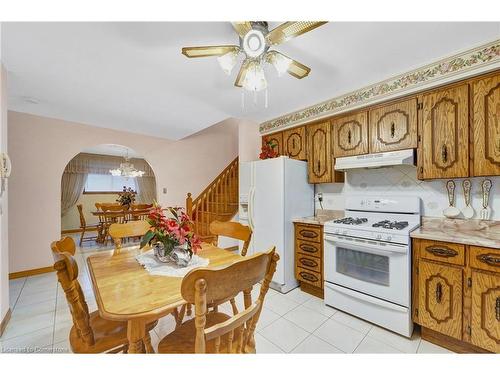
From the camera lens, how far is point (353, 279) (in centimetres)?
206

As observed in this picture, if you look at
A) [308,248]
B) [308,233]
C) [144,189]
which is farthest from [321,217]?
[144,189]

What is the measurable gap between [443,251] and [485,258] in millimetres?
213

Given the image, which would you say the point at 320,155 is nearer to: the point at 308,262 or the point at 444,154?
the point at 444,154

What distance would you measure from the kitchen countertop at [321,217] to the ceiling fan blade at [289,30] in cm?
178

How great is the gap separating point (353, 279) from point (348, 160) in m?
1.23

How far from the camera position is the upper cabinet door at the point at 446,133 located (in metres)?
1.81

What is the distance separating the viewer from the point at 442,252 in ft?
5.36

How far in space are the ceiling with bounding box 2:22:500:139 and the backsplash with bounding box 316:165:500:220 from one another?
3.24ft

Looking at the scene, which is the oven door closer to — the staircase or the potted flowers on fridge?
the potted flowers on fridge

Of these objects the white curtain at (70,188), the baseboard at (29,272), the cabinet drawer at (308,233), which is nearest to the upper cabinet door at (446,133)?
the cabinet drawer at (308,233)

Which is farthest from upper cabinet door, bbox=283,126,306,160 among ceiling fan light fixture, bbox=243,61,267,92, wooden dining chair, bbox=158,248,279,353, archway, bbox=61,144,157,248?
archway, bbox=61,144,157,248
